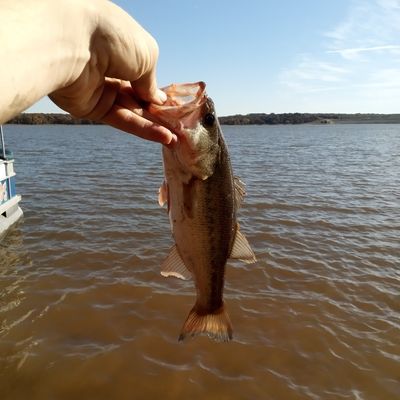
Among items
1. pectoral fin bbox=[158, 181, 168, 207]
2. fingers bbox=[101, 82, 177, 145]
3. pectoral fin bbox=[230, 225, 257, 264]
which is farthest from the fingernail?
pectoral fin bbox=[230, 225, 257, 264]

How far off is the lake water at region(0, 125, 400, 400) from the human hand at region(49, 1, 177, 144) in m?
3.72

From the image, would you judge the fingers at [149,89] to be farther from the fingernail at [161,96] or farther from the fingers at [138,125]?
the fingers at [138,125]

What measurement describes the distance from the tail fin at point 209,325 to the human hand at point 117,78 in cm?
165

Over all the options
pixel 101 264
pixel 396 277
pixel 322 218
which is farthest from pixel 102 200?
pixel 396 277

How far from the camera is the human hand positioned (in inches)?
81.2

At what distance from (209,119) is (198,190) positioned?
1.71ft

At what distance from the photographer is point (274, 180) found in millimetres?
20094

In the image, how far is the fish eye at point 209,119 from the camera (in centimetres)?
293

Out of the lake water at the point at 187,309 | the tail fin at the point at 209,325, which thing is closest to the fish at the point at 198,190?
the tail fin at the point at 209,325

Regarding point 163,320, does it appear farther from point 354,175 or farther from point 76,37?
point 354,175

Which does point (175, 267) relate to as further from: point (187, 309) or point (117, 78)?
point (187, 309)

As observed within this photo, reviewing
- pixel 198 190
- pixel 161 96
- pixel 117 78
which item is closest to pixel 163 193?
pixel 198 190

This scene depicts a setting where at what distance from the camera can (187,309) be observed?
708cm

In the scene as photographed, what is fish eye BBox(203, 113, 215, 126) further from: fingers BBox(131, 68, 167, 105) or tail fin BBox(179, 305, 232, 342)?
tail fin BBox(179, 305, 232, 342)
